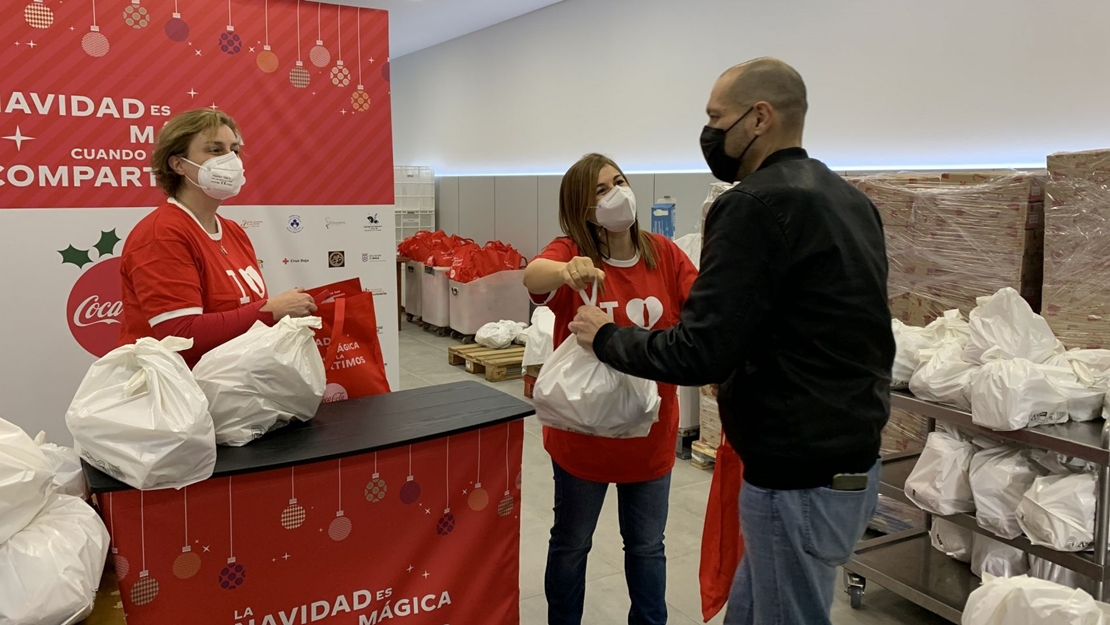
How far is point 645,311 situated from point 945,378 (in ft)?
4.04

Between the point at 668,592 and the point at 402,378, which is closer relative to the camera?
the point at 668,592

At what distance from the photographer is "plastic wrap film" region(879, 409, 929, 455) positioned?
3.54 meters

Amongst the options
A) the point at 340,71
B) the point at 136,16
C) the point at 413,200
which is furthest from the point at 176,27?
the point at 413,200

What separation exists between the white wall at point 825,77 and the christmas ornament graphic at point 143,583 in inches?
160

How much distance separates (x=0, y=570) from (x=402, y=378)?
5.09m

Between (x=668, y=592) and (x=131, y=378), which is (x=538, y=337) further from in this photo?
(x=131, y=378)

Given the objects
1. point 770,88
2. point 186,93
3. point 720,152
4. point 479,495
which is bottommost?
point 479,495

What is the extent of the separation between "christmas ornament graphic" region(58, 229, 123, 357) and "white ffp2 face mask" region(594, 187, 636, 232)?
223cm

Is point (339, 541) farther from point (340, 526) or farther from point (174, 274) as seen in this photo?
point (174, 274)

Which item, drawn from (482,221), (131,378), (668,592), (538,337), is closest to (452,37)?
(482,221)

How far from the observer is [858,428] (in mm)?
1551

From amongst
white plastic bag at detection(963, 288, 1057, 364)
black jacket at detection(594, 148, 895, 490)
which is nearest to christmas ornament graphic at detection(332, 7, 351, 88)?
black jacket at detection(594, 148, 895, 490)

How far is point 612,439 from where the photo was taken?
215 centimetres

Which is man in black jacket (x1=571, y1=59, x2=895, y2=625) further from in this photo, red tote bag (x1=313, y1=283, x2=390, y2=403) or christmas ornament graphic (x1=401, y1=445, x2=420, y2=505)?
red tote bag (x1=313, y1=283, x2=390, y2=403)
